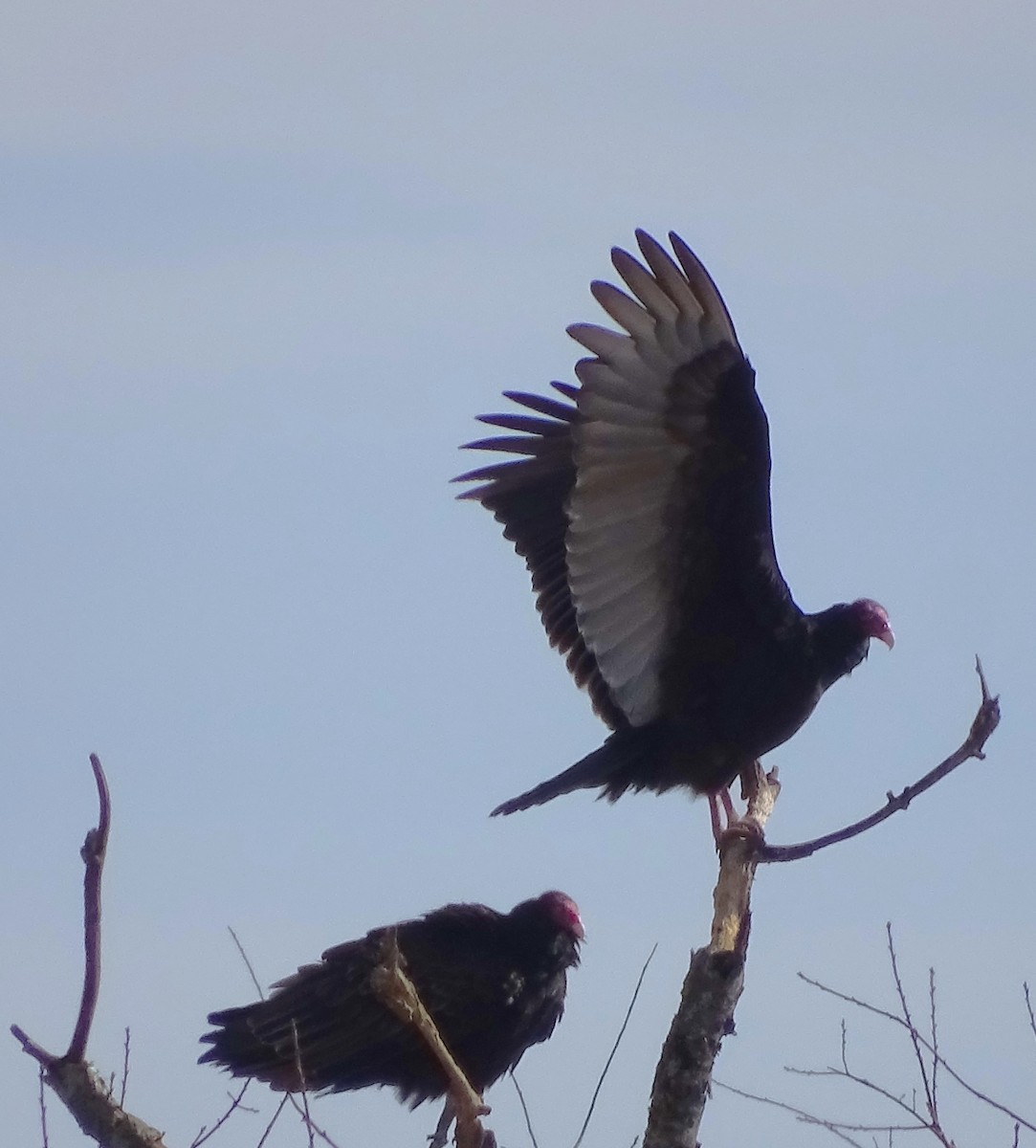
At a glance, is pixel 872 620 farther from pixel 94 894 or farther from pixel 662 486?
pixel 94 894

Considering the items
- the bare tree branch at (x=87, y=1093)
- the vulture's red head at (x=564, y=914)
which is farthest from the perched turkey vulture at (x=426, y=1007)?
the bare tree branch at (x=87, y=1093)

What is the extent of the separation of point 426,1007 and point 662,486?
4.63 ft

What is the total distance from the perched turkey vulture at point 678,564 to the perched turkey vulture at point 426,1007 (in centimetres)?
48

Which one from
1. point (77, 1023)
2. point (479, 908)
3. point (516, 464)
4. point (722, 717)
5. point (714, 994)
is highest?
point (516, 464)

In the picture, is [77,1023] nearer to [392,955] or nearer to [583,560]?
[392,955]

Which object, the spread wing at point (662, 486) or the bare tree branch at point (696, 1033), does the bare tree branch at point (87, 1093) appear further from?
the spread wing at point (662, 486)

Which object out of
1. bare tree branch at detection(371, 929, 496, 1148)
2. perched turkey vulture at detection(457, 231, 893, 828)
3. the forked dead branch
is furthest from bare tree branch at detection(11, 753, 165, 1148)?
perched turkey vulture at detection(457, 231, 893, 828)

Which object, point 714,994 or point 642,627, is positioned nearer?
point 714,994

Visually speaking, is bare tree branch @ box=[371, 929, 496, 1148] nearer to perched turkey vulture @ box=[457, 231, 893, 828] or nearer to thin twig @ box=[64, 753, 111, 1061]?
thin twig @ box=[64, 753, 111, 1061]

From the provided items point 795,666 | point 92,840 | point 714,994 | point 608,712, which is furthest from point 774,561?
point 92,840

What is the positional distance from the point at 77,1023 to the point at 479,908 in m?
2.03

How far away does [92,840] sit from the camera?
2945 millimetres

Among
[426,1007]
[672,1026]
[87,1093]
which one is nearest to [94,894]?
[87,1093]

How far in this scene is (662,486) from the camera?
468 cm
